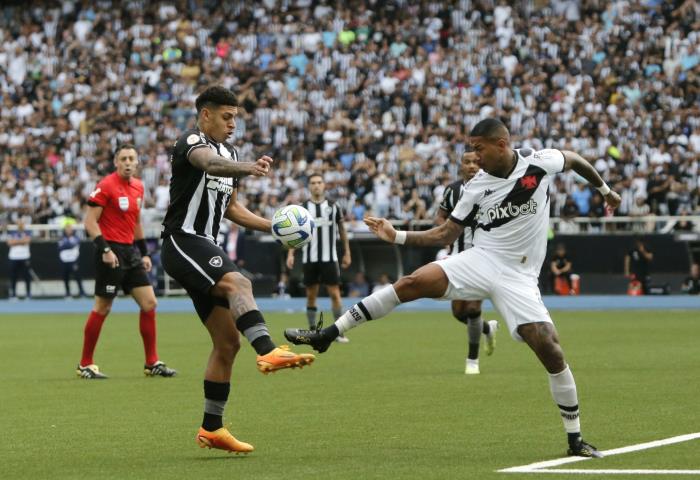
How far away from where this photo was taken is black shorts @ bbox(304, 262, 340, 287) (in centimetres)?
1966

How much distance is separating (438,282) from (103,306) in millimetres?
6714

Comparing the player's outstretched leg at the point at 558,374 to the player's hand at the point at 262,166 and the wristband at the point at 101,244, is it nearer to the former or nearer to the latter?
the player's hand at the point at 262,166

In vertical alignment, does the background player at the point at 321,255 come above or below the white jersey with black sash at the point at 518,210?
below

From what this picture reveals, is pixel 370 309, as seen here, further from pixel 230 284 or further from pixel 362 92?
pixel 362 92

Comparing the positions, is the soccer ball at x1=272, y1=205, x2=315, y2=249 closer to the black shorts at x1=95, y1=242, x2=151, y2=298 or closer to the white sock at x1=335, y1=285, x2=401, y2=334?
the white sock at x1=335, y1=285, x2=401, y2=334

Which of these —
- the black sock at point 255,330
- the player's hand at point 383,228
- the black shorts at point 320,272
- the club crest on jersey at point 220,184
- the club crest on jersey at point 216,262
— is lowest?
the black shorts at point 320,272

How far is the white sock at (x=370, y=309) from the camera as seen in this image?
8.48 m

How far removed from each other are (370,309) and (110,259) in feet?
20.1

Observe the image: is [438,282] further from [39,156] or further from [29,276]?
[39,156]

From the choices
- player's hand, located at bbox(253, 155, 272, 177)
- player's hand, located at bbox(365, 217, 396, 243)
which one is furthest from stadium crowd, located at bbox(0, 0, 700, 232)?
player's hand, located at bbox(253, 155, 272, 177)

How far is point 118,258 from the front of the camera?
14.3 meters

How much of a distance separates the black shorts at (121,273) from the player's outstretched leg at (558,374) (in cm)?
701

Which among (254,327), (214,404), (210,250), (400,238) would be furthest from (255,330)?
(400,238)

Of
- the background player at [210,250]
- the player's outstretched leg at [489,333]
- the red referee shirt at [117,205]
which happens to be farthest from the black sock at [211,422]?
the player's outstretched leg at [489,333]
